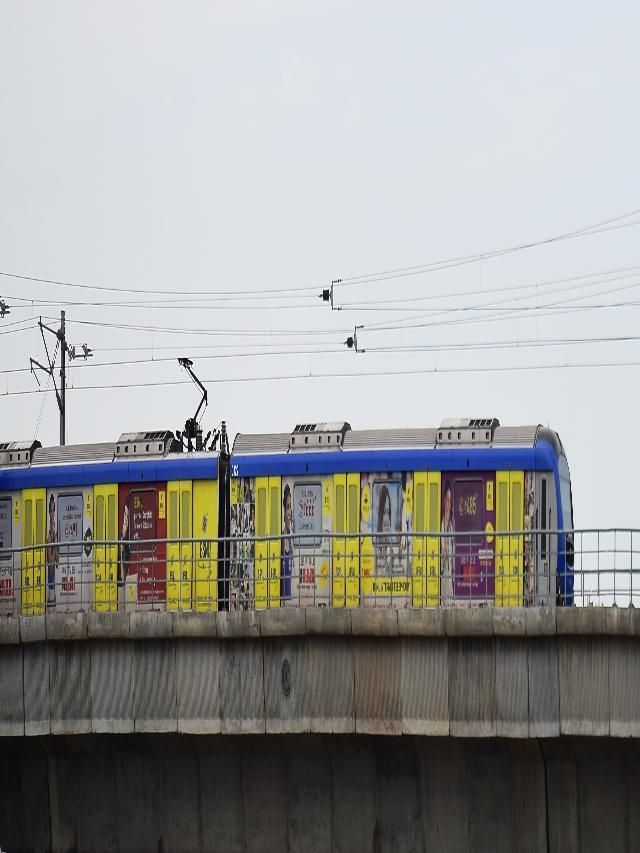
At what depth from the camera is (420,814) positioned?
65.3 feet

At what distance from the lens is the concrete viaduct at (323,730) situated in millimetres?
18891

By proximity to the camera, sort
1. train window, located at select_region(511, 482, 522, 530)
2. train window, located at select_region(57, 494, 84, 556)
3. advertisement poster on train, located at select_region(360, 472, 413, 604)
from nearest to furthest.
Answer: train window, located at select_region(511, 482, 522, 530)
advertisement poster on train, located at select_region(360, 472, 413, 604)
train window, located at select_region(57, 494, 84, 556)

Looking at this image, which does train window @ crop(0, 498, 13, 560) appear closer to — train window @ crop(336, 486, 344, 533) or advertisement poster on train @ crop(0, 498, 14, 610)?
advertisement poster on train @ crop(0, 498, 14, 610)

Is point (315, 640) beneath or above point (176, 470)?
beneath

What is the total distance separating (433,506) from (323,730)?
27.4ft

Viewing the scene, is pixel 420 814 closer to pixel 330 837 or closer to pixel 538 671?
pixel 330 837

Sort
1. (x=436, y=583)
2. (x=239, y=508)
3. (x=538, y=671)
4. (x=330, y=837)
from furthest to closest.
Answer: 1. (x=239, y=508)
2. (x=436, y=583)
3. (x=330, y=837)
4. (x=538, y=671)

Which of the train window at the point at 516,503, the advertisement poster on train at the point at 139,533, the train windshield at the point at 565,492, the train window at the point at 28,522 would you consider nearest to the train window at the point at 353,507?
the train window at the point at 516,503

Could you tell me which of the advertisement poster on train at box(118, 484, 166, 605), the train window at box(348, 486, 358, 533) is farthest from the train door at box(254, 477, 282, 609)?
the advertisement poster on train at box(118, 484, 166, 605)

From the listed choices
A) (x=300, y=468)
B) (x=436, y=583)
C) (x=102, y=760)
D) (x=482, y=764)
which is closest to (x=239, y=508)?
(x=300, y=468)

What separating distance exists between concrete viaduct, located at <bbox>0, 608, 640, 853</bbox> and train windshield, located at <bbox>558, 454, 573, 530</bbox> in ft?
29.5

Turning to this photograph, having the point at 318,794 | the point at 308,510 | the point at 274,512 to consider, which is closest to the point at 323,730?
the point at 318,794

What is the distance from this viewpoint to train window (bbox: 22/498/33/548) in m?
29.8

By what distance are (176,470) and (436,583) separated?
211 inches
